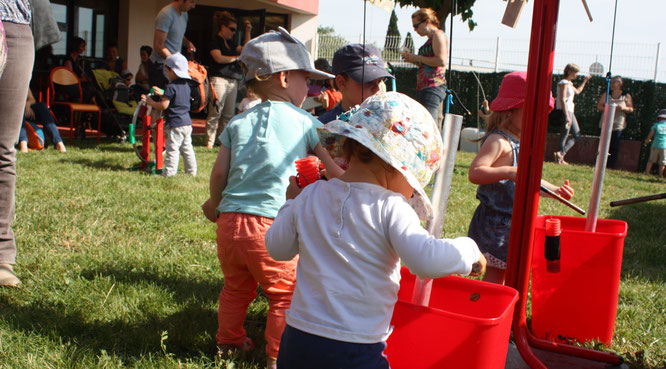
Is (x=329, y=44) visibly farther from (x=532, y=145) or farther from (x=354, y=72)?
(x=532, y=145)

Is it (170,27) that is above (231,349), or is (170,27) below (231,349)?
above

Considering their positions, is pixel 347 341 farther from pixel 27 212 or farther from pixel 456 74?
pixel 456 74

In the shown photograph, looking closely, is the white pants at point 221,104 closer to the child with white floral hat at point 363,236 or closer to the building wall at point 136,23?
the building wall at point 136,23

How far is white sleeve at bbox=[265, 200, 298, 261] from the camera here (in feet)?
5.59

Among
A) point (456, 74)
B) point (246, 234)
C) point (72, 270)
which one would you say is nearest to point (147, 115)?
point (72, 270)

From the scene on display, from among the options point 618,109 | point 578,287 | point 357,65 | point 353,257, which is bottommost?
point 578,287

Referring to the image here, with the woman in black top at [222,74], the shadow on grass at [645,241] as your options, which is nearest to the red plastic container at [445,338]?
the shadow on grass at [645,241]

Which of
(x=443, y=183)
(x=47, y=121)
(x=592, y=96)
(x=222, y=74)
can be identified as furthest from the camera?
(x=592, y=96)

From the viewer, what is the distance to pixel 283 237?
67.2 inches

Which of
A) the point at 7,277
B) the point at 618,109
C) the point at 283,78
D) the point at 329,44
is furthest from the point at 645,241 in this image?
the point at 329,44

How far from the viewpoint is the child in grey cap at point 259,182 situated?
233 cm

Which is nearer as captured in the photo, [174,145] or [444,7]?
[174,145]

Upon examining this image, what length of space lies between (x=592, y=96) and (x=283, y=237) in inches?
610

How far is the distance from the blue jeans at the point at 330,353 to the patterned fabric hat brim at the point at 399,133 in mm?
447
